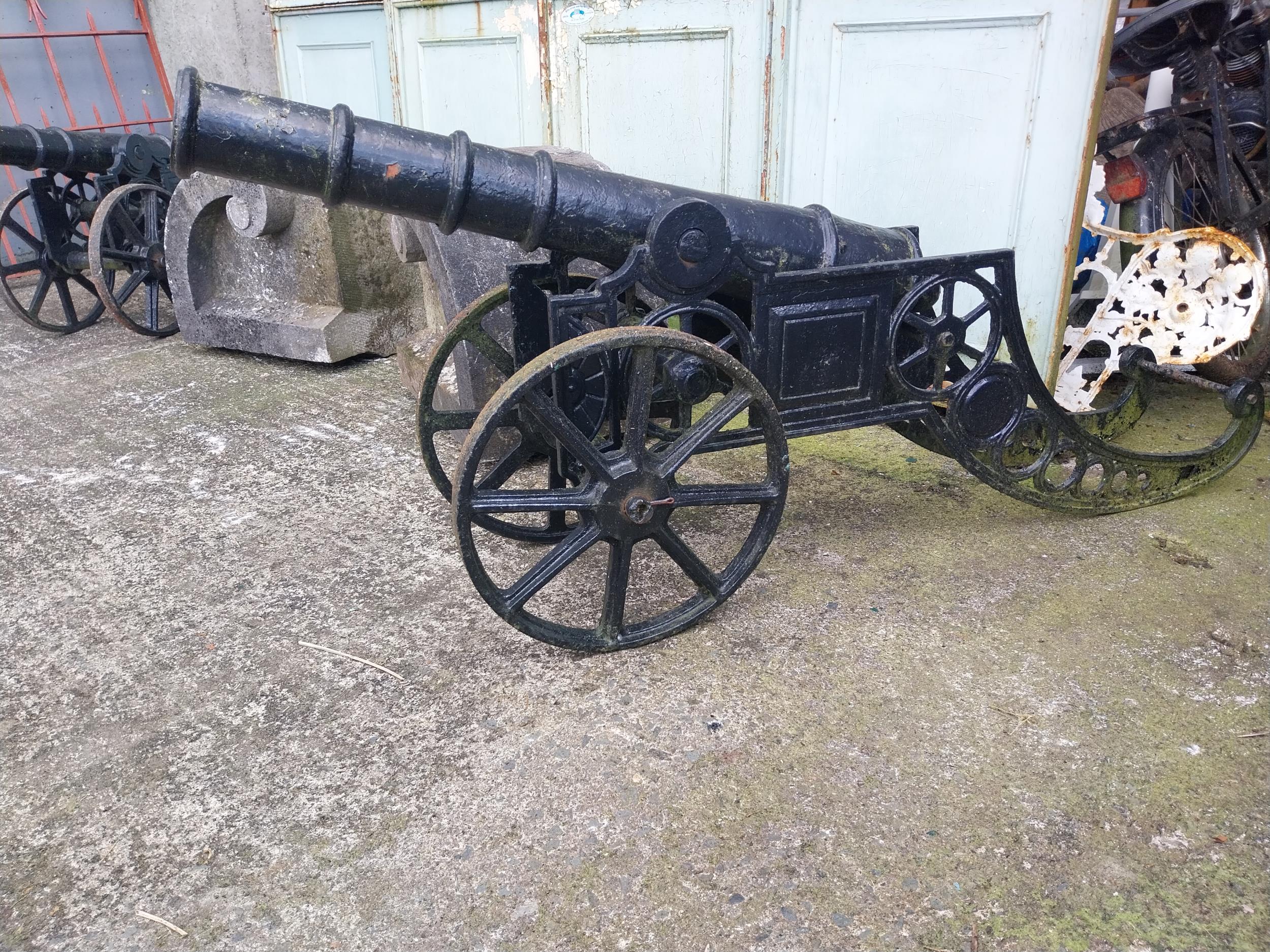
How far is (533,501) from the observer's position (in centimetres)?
236

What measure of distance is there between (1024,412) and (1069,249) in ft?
3.26

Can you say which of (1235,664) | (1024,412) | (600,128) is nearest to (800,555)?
(1024,412)

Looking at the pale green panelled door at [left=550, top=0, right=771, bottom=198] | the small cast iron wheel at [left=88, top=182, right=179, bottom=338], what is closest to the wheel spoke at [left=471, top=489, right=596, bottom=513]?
the pale green panelled door at [left=550, top=0, right=771, bottom=198]

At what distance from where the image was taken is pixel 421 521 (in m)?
3.28

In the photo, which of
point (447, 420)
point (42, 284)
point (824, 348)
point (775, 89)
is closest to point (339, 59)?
point (42, 284)

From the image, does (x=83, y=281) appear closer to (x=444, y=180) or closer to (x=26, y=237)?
(x=26, y=237)

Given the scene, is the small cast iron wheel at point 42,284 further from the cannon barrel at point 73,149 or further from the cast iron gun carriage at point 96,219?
the cannon barrel at point 73,149

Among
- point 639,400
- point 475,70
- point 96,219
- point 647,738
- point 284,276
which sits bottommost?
point 647,738

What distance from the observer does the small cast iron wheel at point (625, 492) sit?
7.44ft

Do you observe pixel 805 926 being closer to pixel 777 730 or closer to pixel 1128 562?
pixel 777 730

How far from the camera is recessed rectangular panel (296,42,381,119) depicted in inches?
226

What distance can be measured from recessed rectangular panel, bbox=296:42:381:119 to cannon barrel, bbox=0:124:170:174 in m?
0.94

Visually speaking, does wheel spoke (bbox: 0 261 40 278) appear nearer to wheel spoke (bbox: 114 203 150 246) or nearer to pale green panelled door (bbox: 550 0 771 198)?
wheel spoke (bbox: 114 203 150 246)

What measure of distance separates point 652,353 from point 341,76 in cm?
449
